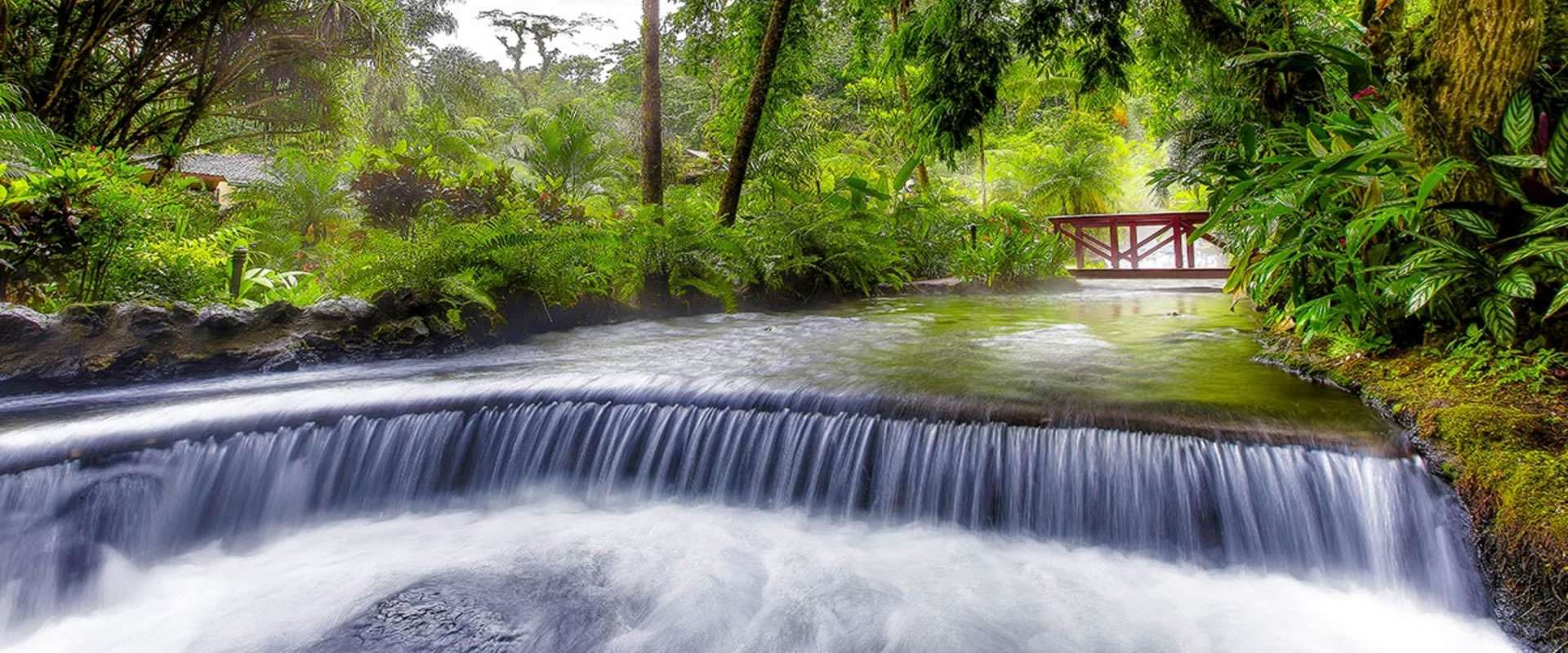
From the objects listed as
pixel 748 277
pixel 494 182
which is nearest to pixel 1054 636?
pixel 748 277

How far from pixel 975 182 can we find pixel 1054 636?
805 inches

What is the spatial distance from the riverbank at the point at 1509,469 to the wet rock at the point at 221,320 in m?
6.33

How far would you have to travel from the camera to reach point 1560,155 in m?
2.60

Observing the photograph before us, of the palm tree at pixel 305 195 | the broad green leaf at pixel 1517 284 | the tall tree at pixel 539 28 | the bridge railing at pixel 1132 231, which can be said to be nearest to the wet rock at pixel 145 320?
the broad green leaf at pixel 1517 284

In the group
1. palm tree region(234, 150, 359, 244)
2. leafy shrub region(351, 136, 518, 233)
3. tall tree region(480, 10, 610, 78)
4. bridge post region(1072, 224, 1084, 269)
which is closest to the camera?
leafy shrub region(351, 136, 518, 233)

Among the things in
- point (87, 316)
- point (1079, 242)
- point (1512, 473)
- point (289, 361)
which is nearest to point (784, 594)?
point (1512, 473)

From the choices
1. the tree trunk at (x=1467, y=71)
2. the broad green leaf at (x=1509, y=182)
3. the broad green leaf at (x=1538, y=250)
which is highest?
the tree trunk at (x=1467, y=71)

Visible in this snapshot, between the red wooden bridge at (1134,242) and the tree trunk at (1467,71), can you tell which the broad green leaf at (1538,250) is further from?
the red wooden bridge at (1134,242)

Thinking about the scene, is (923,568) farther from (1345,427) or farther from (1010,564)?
(1345,427)

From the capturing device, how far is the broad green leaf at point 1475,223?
2746 millimetres

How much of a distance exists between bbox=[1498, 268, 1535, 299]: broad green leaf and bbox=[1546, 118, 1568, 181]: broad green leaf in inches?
13.1

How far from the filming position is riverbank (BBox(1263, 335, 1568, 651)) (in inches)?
77.0

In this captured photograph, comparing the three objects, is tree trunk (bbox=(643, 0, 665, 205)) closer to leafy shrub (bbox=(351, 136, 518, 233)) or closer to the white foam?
leafy shrub (bbox=(351, 136, 518, 233))

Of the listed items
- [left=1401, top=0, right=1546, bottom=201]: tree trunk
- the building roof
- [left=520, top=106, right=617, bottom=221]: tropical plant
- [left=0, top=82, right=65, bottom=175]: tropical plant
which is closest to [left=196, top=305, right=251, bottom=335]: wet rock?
[left=0, top=82, right=65, bottom=175]: tropical plant
